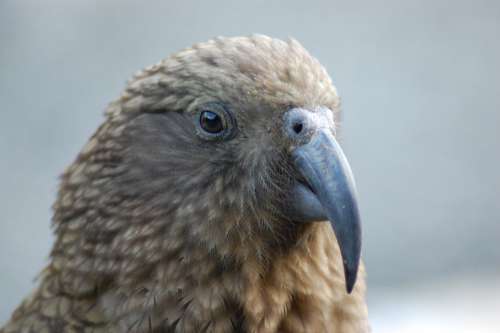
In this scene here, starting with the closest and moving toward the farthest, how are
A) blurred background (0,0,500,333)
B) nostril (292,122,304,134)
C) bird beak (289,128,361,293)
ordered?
bird beak (289,128,361,293), nostril (292,122,304,134), blurred background (0,0,500,333)

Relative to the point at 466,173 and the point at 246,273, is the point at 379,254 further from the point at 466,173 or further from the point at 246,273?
the point at 246,273

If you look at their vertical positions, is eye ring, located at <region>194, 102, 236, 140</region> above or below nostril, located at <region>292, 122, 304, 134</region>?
above

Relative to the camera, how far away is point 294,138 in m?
2.63

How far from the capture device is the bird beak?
2504mm

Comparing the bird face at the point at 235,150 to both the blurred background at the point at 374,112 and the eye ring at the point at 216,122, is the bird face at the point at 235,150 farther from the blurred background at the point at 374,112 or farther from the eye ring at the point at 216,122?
the blurred background at the point at 374,112

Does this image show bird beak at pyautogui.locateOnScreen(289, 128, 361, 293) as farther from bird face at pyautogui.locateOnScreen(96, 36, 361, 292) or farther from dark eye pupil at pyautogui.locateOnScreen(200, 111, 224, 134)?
dark eye pupil at pyautogui.locateOnScreen(200, 111, 224, 134)

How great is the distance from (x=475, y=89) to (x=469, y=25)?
3.08ft

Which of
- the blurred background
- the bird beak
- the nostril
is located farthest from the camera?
the blurred background

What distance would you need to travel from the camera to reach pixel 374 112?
8.03 metres

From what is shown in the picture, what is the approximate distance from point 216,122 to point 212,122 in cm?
1

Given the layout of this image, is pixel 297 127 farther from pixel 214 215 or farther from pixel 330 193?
pixel 214 215

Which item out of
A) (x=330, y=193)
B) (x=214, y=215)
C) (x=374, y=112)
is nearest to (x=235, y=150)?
(x=214, y=215)

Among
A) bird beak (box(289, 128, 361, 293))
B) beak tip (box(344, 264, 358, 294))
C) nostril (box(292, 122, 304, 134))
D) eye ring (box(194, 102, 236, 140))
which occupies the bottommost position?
beak tip (box(344, 264, 358, 294))

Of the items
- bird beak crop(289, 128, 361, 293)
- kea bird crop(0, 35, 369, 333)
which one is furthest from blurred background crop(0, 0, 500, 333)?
bird beak crop(289, 128, 361, 293)
